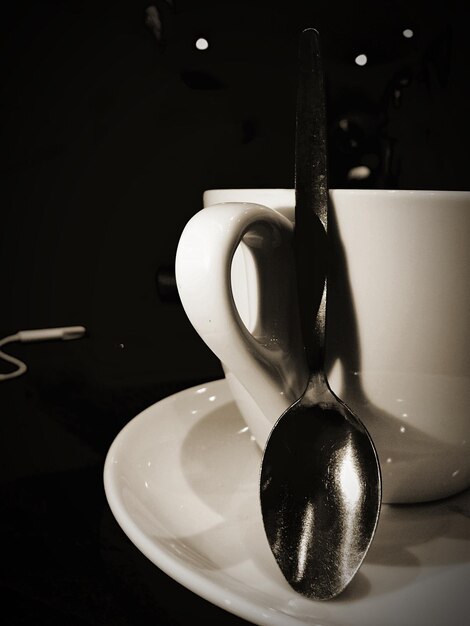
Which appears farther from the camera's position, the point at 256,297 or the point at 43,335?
the point at 43,335

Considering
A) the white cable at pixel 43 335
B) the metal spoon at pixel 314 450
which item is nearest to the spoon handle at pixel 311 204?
the metal spoon at pixel 314 450

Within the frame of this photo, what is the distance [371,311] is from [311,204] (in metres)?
0.06

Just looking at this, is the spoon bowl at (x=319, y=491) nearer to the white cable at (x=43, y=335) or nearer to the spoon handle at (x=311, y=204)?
the spoon handle at (x=311, y=204)

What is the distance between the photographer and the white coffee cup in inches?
9.7

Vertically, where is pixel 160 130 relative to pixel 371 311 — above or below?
above

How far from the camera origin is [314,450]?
0.25 metres

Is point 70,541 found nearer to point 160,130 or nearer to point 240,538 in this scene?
point 240,538

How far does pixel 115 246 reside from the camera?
2.44 feet

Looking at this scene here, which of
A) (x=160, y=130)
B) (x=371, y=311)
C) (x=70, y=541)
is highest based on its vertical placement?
(x=160, y=130)

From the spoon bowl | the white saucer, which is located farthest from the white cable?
the spoon bowl

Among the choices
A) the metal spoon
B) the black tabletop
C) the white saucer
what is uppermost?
the metal spoon

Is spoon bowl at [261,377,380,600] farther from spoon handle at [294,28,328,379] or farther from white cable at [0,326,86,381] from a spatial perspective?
white cable at [0,326,86,381]

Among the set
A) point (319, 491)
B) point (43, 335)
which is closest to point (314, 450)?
point (319, 491)

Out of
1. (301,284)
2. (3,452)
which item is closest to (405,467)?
(301,284)
